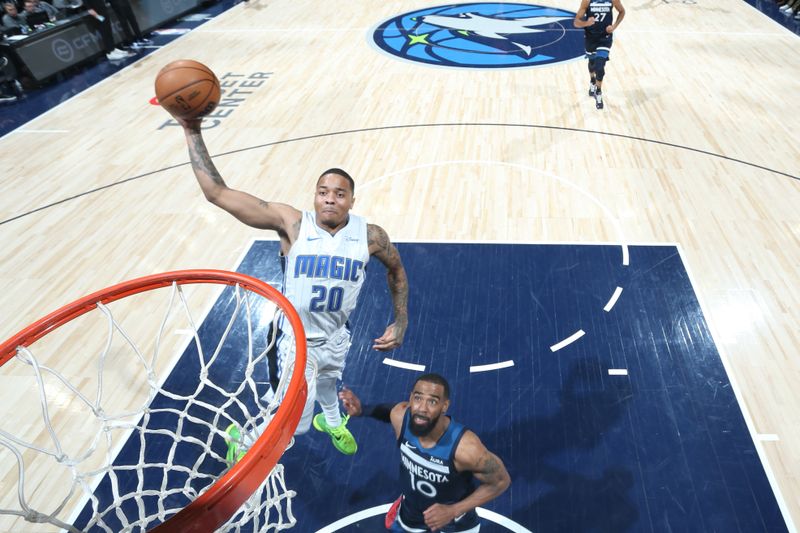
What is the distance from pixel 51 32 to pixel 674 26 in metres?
12.2

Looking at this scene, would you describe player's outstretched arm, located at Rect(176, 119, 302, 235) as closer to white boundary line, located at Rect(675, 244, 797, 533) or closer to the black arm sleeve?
the black arm sleeve

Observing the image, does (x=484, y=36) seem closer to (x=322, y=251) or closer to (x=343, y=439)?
(x=322, y=251)

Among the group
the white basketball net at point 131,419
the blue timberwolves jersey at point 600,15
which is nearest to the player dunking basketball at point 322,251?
the white basketball net at point 131,419

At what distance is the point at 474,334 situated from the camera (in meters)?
4.84

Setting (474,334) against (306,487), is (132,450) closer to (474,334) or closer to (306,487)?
(306,487)

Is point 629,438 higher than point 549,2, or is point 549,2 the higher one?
→ point 629,438

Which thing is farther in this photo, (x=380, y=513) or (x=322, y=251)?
(x=380, y=513)

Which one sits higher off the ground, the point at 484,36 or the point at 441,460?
the point at 441,460

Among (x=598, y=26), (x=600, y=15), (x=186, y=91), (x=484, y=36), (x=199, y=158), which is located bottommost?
(x=484, y=36)

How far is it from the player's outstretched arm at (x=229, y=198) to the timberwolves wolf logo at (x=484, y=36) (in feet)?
26.6

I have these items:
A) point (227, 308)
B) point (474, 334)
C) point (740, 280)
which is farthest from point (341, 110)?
point (740, 280)

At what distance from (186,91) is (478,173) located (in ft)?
15.2

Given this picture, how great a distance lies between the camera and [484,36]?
11.9 meters

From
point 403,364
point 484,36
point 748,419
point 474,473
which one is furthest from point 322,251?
point 484,36
